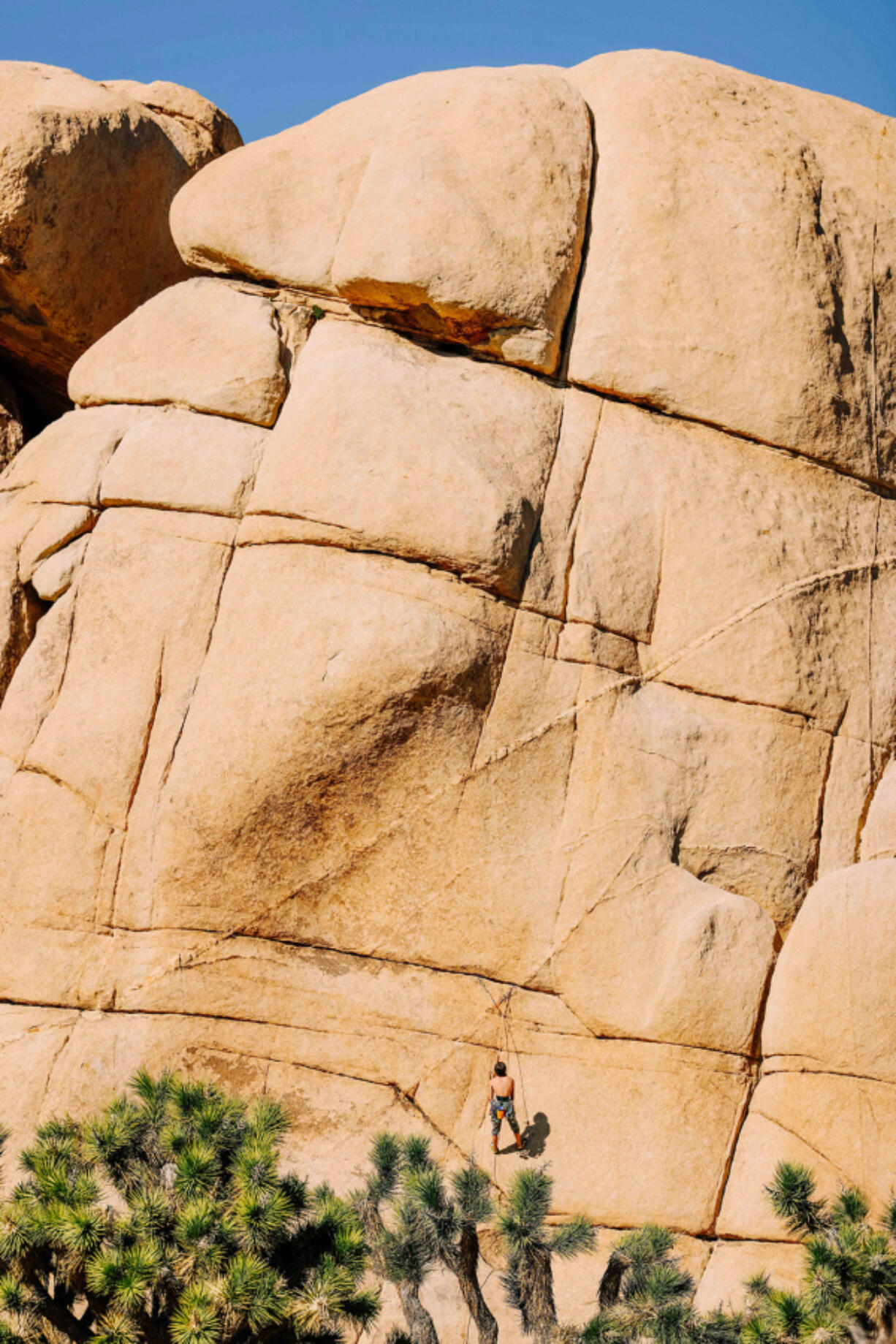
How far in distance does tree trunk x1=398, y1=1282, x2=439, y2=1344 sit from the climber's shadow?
11.5 ft

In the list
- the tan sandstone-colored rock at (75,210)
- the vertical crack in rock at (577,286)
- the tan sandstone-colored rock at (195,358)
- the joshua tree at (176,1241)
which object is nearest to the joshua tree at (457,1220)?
the joshua tree at (176,1241)

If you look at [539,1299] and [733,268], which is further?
[733,268]

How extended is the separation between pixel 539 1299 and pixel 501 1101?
3.33 metres

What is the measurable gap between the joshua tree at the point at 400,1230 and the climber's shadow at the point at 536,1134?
3.06 meters

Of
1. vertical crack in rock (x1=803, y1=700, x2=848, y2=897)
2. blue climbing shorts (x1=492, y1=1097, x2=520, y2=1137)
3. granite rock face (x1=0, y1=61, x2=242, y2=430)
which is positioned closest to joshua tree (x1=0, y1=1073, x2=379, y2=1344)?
blue climbing shorts (x1=492, y1=1097, x2=520, y2=1137)

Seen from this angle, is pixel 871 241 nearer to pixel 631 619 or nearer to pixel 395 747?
pixel 631 619

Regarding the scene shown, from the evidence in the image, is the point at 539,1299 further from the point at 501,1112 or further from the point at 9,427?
the point at 9,427

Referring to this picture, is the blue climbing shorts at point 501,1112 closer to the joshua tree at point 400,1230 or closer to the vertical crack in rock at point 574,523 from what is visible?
the joshua tree at point 400,1230

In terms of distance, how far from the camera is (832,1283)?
32.4ft

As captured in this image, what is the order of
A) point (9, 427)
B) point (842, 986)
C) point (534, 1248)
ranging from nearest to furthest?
point (534, 1248), point (842, 986), point (9, 427)

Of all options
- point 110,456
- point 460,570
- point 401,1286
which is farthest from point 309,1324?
point 110,456

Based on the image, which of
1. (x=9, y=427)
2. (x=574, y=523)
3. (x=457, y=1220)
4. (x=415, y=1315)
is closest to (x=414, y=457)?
(x=574, y=523)

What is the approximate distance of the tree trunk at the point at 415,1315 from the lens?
10539 mm

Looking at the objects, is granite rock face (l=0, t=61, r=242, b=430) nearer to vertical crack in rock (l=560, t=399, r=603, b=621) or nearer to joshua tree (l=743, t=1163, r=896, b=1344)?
vertical crack in rock (l=560, t=399, r=603, b=621)
